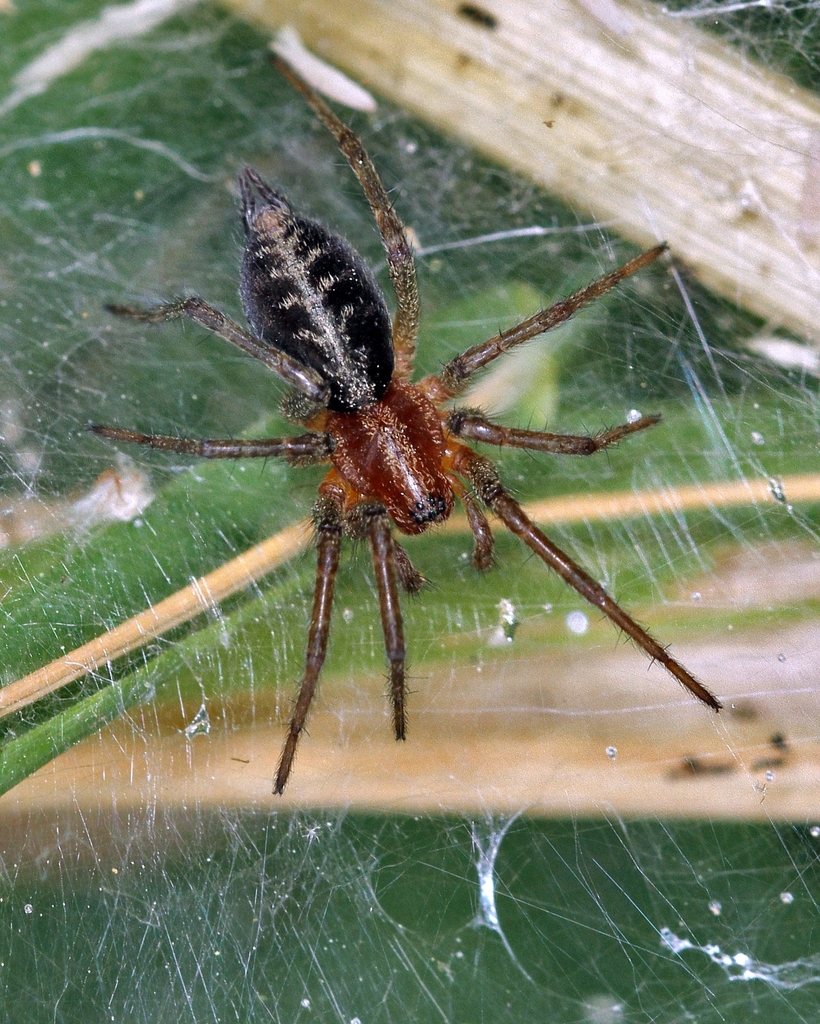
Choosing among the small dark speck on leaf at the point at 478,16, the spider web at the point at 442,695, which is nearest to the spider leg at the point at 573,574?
the spider web at the point at 442,695

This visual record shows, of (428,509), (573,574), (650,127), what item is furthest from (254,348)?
(650,127)

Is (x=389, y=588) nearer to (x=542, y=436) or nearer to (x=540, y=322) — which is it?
(x=542, y=436)

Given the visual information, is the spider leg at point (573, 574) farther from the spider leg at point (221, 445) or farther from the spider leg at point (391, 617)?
the spider leg at point (221, 445)

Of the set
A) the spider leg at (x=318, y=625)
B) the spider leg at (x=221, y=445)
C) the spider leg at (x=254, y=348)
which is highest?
the spider leg at (x=254, y=348)

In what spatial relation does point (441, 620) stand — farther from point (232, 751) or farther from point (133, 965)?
point (133, 965)

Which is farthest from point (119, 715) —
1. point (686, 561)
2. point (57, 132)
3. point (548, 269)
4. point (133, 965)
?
point (57, 132)

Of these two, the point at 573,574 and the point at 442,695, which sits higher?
the point at 573,574
